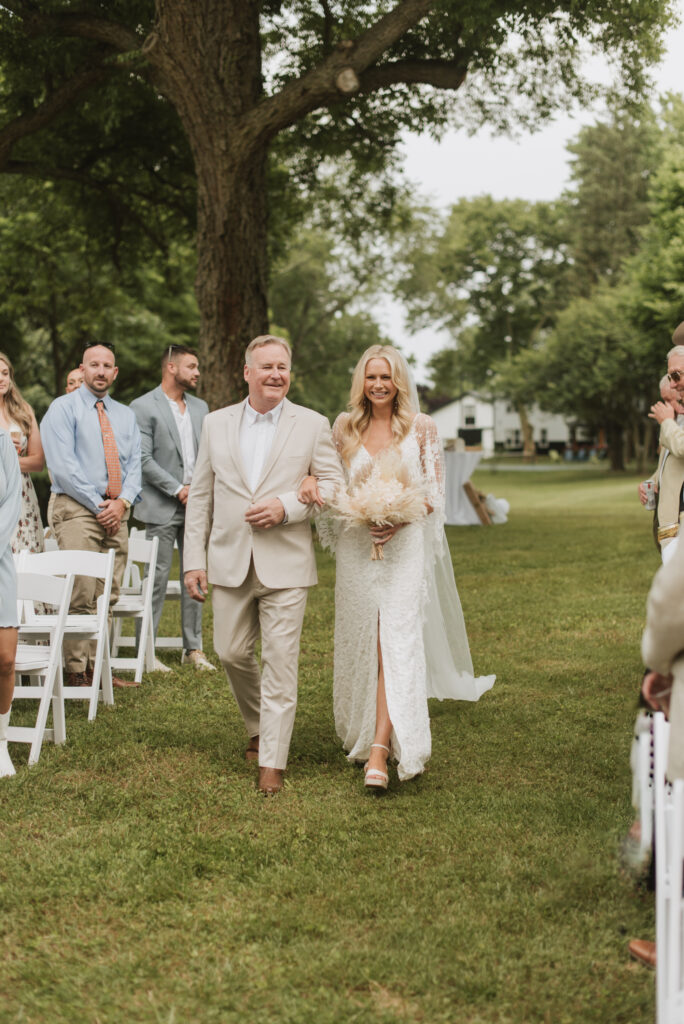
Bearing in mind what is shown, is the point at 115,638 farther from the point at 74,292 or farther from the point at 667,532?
the point at 74,292

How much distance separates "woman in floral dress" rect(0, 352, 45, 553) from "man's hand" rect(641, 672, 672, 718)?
598 centimetres

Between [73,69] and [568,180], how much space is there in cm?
5347

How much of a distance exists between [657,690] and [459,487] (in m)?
22.0

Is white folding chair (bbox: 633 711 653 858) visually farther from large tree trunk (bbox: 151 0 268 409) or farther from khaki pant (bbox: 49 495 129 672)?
large tree trunk (bbox: 151 0 268 409)

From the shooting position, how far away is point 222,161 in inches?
633

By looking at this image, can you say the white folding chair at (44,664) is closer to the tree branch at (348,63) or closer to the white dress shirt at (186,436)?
the white dress shirt at (186,436)

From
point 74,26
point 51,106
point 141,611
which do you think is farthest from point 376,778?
point 51,106

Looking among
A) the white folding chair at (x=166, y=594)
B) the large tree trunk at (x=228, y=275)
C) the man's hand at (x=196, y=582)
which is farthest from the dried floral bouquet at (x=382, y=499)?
the large tree trunk at (x=228, y=275)

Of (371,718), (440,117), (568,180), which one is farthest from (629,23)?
(568,180)

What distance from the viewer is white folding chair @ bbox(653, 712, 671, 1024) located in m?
2.96

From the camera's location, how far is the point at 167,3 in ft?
50.0

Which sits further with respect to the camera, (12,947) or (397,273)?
(397,273)

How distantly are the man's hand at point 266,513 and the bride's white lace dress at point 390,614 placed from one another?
517 millimetres

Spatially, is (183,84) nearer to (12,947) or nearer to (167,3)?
(167,3)
